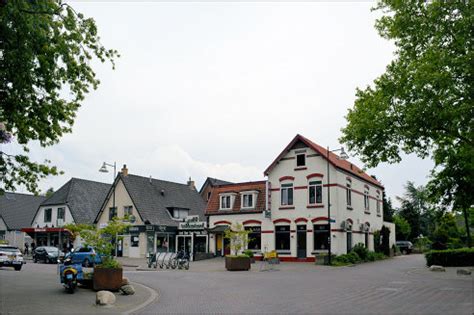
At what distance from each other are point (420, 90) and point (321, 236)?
19.3 m

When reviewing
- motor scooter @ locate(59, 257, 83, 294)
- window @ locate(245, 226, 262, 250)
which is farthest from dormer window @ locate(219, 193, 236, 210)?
motor scooter @ locate(59, 257, 83, 294)

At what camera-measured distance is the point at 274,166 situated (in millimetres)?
40375

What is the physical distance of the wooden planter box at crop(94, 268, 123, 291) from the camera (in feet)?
56.2

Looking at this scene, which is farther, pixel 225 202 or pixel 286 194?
pixel 225 202

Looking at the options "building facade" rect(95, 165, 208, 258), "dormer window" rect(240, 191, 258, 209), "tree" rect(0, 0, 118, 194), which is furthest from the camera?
"building facade" rect(95, 165, 208, 258)

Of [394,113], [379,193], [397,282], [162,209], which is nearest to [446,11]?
[394,113]

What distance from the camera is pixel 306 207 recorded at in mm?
38062

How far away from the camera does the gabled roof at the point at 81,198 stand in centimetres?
5203

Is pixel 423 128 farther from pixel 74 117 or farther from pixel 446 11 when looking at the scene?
pixel 74 117

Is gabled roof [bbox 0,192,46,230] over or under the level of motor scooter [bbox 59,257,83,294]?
over

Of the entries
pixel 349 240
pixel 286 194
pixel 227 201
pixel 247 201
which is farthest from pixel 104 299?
pixel 227 201

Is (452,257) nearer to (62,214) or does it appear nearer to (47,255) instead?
(47,255)

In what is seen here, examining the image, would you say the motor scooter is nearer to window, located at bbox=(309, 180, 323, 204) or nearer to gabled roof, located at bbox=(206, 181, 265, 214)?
window, located at bbox=(309, 180, 323, 204)

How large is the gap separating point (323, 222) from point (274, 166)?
6.52m
